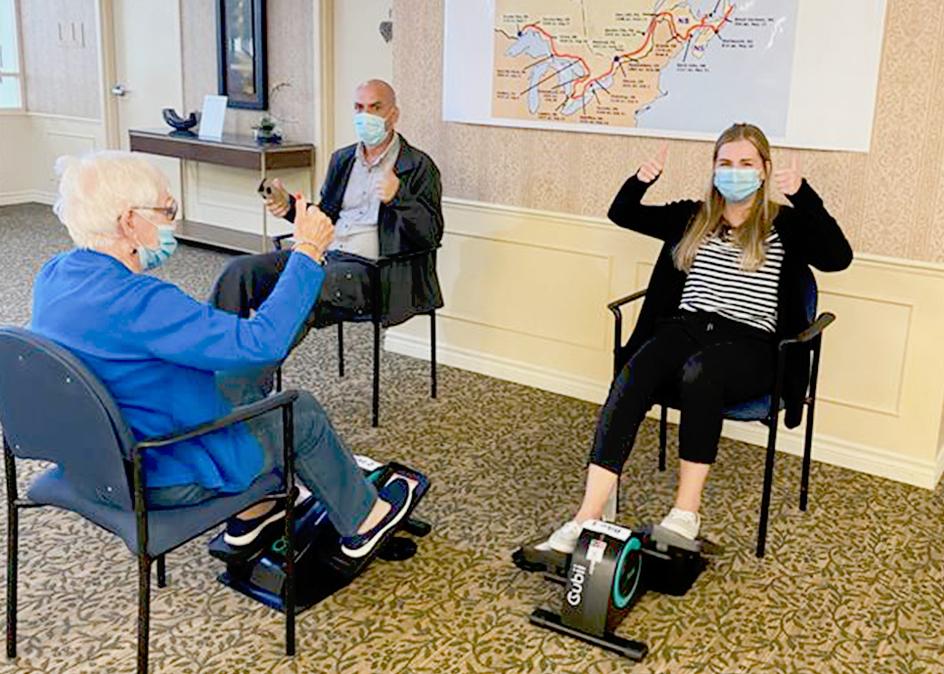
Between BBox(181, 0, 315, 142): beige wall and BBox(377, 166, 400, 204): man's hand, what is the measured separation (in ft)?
8.99

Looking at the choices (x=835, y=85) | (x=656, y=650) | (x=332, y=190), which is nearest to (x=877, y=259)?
(x=835, y=85)

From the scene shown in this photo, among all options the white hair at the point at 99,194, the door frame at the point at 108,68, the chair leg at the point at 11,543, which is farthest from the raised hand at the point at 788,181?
the door frame at the point at 108,68

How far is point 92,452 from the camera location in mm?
1855

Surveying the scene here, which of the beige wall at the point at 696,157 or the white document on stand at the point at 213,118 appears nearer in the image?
the beige wall at the point at 696,157

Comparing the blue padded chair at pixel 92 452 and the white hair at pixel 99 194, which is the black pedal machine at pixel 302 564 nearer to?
the blue padded chair at pixel 92 452

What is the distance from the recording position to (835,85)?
318 centimetres

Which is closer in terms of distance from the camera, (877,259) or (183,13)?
(877,259)

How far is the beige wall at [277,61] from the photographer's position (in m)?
6.13

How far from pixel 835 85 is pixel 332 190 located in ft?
6.07

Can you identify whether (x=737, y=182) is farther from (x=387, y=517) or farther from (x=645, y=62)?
(x=387, y=517)

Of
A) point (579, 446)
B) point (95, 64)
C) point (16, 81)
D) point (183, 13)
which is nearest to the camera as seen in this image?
point (579, 446)

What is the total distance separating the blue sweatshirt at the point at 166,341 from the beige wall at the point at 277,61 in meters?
4.39

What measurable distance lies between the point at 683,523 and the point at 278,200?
1.67 metres

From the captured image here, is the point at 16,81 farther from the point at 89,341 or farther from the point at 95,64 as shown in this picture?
the point at 89,341
